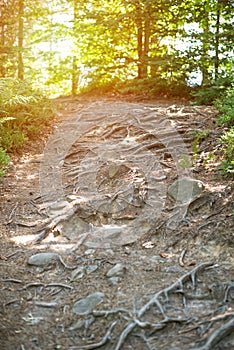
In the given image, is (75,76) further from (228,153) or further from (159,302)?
(159,302)

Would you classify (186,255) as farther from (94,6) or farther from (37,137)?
(94,6)

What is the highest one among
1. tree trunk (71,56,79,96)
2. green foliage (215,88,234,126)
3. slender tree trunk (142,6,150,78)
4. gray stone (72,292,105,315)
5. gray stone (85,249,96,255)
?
slender tree trunk (142,6,150,78)

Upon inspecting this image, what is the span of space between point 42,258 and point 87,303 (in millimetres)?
1299

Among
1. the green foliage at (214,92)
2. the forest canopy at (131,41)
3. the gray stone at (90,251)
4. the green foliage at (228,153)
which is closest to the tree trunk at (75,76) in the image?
the forest canopy at (131,41)

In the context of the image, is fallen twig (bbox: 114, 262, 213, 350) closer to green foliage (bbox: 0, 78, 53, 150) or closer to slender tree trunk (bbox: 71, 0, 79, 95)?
green foliage (bbox: 0, 78, 53, 150)

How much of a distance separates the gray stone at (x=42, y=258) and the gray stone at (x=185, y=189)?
7.86ft

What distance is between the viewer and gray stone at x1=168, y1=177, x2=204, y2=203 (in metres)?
6.73

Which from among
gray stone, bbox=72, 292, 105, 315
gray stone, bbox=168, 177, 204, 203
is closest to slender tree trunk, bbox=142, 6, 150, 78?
gray stone, bbox=168, 177, 204, 203

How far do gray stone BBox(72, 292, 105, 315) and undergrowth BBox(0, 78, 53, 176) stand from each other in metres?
4.90

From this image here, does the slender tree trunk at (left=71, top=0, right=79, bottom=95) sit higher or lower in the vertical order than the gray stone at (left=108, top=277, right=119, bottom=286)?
higher

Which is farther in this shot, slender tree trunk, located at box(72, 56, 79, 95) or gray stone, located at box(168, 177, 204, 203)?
slender tree trunk, located at box(72, 56, 79, 95)

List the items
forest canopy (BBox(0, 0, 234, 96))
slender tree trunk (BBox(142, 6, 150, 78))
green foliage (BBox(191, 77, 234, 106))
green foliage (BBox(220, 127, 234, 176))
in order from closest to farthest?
1. green foliage (BBox(220, 127, 234, 176))
2. green foliage (BBox(191, 77, 234, 106))
3. forest canopy (BBox(0, 0, 234, 96))
4. slender tree trunk (BBox(142, 6, 150, 78))

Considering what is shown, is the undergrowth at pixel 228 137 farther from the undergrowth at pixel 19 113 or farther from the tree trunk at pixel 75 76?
the tree trunk at pixel 75 76

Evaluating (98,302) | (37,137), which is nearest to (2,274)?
(98,302)
